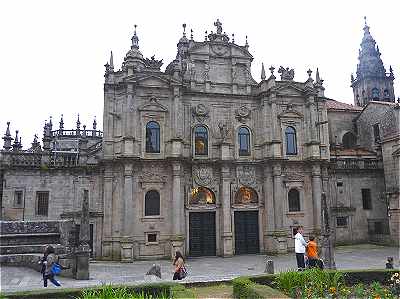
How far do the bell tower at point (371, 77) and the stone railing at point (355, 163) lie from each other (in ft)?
88.8

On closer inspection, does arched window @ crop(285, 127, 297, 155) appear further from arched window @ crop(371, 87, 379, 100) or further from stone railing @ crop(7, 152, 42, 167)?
arched window @ crop(371, 87, 379, 100)

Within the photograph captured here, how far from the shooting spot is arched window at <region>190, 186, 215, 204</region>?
30109 millimetres

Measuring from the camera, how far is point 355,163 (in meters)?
35.7

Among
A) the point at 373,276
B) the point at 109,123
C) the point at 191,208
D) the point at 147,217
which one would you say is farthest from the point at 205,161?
the point at 373,276

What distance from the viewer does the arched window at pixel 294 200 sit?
1257 inches

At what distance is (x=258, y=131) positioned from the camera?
32344 mm

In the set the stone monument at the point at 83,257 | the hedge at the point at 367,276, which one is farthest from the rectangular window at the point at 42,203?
the hedge at the point at 367,276

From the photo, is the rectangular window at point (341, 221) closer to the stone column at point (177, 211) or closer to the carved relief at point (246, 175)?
the carved relief at point (246, 175)

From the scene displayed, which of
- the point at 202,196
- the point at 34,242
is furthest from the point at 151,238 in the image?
the point at 34,242

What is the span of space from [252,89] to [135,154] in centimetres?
1195

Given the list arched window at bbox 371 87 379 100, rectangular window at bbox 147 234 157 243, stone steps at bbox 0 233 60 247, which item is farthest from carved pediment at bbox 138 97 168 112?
arched window at bbox 371 87 379 100

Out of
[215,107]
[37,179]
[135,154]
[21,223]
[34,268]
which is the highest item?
[215,107]

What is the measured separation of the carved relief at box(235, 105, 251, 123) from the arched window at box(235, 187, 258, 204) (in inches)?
234

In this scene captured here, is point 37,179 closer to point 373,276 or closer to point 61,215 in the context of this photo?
point 61,215
